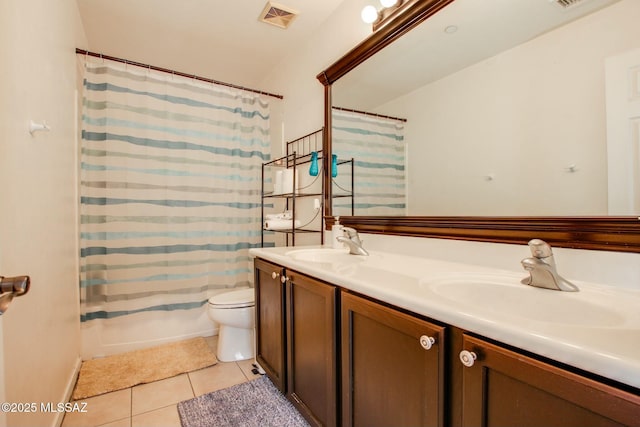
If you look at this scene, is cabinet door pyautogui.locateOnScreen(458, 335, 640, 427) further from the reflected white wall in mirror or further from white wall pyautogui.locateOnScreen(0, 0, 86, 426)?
white wall pyautogui.locateOnScreen(0, 0, 86, 426)

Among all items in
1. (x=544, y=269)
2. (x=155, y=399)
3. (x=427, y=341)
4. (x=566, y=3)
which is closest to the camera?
(x=427, y=341)

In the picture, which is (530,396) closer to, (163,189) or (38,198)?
(38,198)

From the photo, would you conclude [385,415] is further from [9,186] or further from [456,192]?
[9,186]

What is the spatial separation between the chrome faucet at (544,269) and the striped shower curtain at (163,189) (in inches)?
81.9

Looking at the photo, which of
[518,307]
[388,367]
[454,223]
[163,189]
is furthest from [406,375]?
[163,189]

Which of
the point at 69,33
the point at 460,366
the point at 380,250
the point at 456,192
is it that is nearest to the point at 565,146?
the point at 456,192

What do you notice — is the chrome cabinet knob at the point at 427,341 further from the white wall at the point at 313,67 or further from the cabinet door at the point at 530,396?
the white wall at the point at 313,67

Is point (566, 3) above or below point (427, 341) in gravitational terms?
above

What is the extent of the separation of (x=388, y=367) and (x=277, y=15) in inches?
87.6

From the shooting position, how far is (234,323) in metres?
1.97

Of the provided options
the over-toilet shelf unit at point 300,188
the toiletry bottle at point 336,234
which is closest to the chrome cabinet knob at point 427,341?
the toiletry bottle at point 336,234

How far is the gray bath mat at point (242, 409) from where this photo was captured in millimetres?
1417

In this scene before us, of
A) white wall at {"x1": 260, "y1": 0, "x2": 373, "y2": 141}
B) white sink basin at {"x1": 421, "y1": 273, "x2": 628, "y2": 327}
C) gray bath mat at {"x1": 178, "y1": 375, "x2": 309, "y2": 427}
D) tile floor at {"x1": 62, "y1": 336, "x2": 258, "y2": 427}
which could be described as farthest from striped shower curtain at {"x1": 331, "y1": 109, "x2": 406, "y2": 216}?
tile floor at {"x1": 62, "y1": 336, "x2": 258, "y2": 427}

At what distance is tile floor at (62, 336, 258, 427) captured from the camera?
1.45 m
